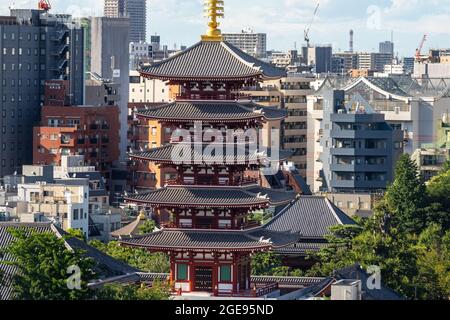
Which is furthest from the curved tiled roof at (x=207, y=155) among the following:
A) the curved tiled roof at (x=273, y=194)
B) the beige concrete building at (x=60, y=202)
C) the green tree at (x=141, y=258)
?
the beige concrete building at (x=60, y=202)

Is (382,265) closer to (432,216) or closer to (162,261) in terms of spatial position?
(162,261)

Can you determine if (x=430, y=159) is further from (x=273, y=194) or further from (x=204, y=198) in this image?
(x=204, y=198)

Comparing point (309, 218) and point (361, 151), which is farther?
point (361, 151)

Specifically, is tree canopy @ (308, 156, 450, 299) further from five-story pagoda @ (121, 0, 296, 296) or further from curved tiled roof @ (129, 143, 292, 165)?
curved tiled roof @ (129, 143, 292, 165)

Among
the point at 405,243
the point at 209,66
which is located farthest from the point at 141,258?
the point at 209,66

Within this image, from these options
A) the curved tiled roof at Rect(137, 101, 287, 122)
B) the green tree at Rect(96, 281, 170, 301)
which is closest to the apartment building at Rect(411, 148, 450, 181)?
the curved tiled roof at Rect(137, 101, 287, 122)

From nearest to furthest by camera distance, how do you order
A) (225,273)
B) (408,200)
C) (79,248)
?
(225,273) → (79,248) → (408,200)
